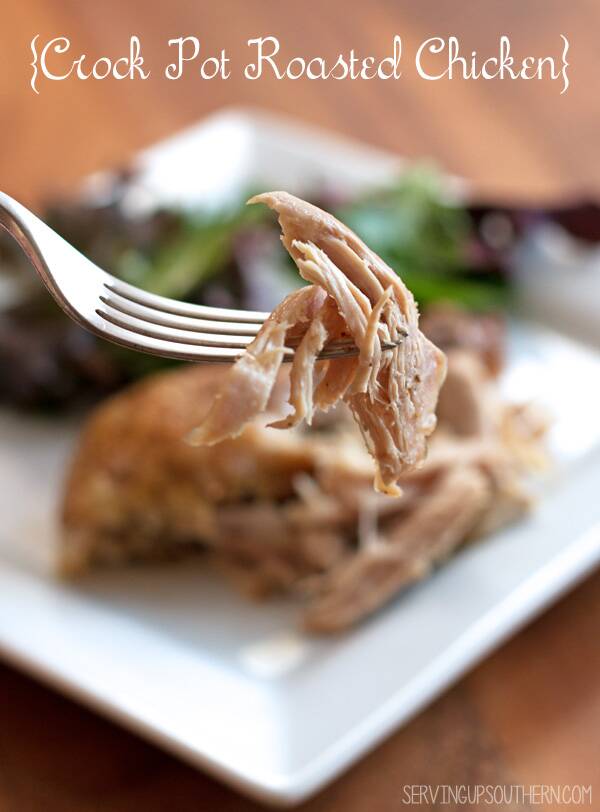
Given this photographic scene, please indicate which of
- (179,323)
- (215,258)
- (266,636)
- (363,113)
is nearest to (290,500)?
(266,636)

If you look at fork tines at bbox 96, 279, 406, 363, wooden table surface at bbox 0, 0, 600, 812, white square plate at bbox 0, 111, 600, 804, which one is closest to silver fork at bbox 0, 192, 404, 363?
fork tines at bbox 96, 279, 406, 363

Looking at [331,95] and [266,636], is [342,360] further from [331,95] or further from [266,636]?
A: [331,95]

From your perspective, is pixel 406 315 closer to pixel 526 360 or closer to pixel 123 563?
pixel 123 563

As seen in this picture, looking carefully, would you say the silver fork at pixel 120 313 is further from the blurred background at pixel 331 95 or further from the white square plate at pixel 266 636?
the blurred background at pixel 331 95

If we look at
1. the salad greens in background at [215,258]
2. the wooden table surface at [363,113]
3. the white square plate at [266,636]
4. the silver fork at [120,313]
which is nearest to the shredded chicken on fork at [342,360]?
the silver fork at [120,313]

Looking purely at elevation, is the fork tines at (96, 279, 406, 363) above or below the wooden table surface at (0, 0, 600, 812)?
above

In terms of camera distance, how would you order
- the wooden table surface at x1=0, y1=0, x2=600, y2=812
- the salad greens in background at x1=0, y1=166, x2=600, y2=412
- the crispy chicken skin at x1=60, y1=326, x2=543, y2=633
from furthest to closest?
the salad greens in background at x1=0, y1=166, x2=600, y2=412 → the crispy chicken skin at x1=60, y1=326, x2=543, y2=633 → the wooden table surface at x1=0, y1=0, x2=600, y2=812

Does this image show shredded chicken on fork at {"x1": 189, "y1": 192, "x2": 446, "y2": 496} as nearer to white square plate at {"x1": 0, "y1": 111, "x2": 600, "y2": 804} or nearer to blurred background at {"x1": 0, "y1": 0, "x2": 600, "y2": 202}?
white square plate at {"x1": 0, "y1": 111, "x2": 600, "y2": 804}
